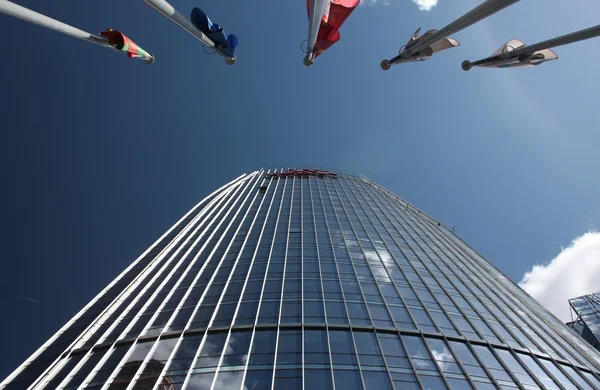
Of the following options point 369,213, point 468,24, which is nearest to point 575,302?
point 369,213

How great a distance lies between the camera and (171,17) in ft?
44.7

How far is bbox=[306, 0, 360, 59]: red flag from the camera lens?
15414 millimetres

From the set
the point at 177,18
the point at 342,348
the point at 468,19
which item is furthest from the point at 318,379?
the point at 177,18

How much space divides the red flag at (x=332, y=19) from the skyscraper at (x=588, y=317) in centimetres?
7421

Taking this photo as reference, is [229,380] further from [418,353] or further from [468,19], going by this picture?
[468,19]

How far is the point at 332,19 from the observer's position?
16.0 m

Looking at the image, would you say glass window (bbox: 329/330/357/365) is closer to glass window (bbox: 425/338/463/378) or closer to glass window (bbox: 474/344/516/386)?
glass window (bbox: 425/338/463/378)

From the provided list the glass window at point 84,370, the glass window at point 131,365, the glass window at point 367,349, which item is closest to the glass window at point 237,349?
the glass window at point 131,365

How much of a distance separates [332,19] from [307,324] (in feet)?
69.5

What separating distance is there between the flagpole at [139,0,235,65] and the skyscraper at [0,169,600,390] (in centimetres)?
1851

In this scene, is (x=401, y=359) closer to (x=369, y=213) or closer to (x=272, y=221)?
(x=272, y=221)

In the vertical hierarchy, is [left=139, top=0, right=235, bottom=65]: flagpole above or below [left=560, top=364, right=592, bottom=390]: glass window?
above

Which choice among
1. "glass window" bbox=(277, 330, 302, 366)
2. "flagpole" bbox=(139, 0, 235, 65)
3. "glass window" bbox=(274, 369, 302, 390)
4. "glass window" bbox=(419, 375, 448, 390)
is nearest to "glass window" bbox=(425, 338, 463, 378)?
"glass window" bbox=(419, 375, 448, 390)

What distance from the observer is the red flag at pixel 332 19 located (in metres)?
15.4
